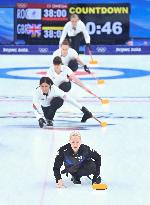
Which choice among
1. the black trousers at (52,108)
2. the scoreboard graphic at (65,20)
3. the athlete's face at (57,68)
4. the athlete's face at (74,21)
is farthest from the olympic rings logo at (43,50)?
the black trousers at (52,108)

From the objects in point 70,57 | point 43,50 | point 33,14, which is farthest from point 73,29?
point 70,57

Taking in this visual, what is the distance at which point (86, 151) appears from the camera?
848 cm

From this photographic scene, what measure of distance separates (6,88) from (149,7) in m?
11.0

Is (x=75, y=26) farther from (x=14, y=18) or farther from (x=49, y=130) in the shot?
(x=49, y=130)

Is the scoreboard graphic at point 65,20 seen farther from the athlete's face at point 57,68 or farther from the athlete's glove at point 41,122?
the athlete's glove at point 41,122

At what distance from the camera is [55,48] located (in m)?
29.2

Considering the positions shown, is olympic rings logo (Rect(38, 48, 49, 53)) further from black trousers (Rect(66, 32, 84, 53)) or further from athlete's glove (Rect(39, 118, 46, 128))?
athlete's glove (Rect(39, 118, 46, 128))

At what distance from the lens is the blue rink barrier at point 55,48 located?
29.2 m

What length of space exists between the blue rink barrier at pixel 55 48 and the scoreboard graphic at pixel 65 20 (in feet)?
0.62

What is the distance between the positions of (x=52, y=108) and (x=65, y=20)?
53.0ft

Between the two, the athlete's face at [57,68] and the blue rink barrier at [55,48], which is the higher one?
the athlete's face at [57,68]

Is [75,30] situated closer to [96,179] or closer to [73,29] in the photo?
[73,29]

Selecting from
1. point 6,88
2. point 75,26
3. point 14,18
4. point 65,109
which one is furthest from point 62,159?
point 14,18

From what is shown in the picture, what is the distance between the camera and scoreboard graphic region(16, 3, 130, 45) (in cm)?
2895
